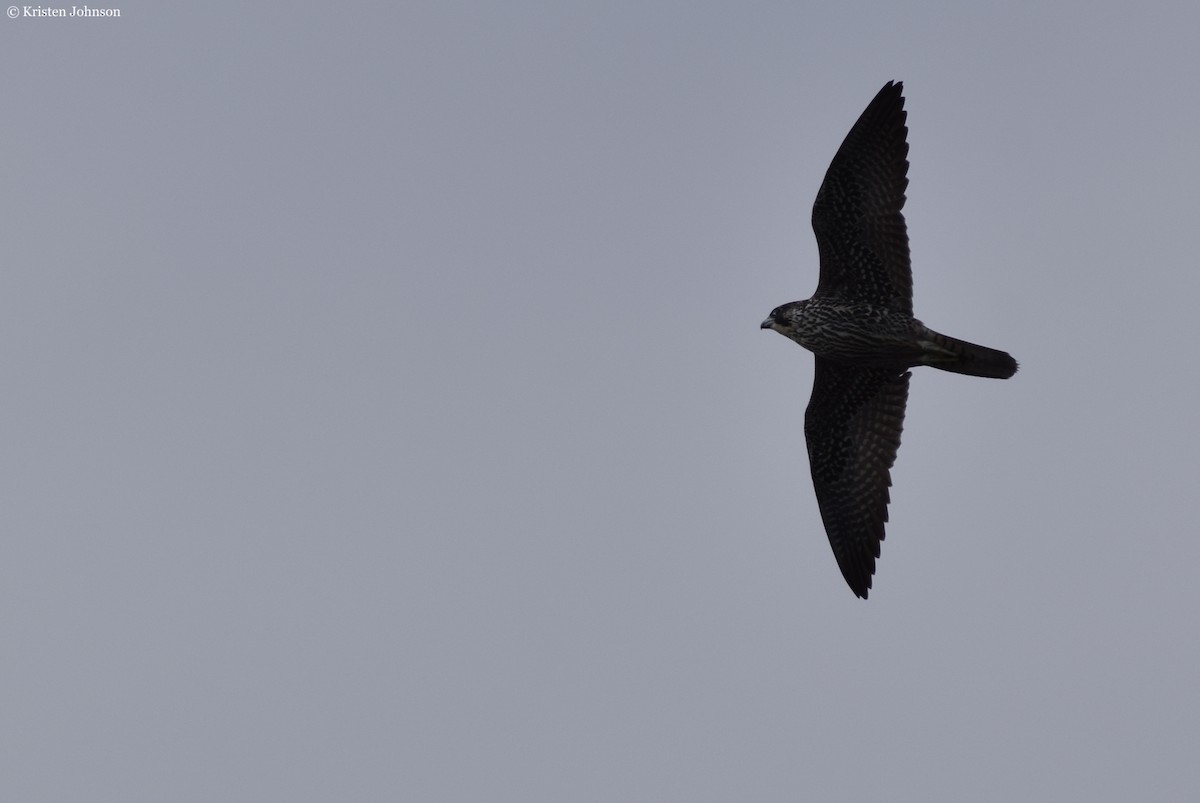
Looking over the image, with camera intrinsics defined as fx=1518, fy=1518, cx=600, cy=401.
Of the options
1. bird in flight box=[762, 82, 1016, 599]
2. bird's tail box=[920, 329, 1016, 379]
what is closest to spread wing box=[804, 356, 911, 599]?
bird in flight box=[762, 82, 1016, 599]

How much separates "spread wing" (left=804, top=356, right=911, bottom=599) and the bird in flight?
1 cm

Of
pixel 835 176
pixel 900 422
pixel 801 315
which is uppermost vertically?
pixel 835 176

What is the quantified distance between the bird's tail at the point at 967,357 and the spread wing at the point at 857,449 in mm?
1364

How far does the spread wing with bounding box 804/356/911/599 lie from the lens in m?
18.5

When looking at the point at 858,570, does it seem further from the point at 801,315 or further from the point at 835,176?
the point at 835,176

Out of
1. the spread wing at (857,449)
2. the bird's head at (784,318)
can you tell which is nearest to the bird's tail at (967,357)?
the spread wing at (857,449)

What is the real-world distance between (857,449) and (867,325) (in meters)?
2.05

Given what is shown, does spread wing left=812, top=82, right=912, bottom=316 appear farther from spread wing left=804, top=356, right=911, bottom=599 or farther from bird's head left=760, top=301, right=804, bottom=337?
spread wing left=804, top=356, right=911, bottom=599

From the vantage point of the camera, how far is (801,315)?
1764cm

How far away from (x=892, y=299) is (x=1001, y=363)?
1453mm

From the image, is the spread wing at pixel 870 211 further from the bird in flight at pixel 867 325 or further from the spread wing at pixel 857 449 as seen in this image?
the spread wing at pixel 857 449

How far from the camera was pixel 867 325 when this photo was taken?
17.3 m

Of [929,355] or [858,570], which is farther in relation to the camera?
[858,570]

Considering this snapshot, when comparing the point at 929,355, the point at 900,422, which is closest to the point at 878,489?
the point at 900,422
